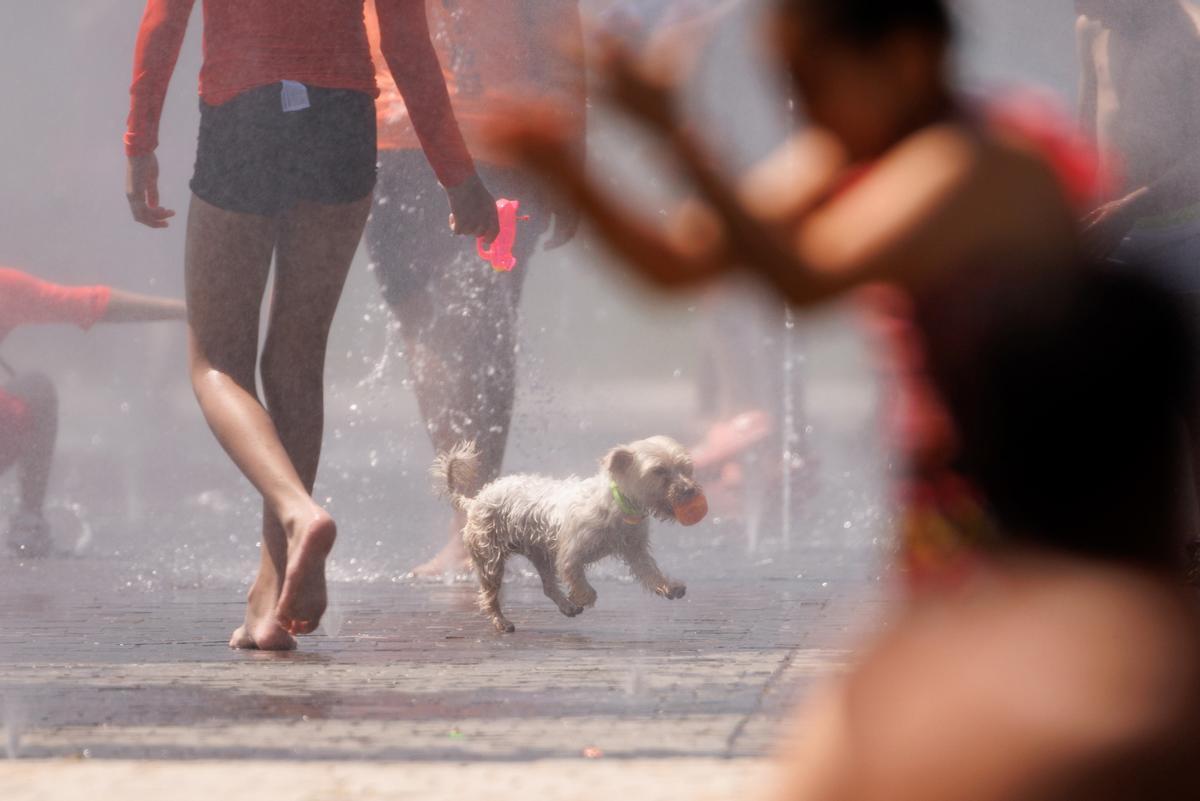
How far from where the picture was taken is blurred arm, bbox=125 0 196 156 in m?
4.10

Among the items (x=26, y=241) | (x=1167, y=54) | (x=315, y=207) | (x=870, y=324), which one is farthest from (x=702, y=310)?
(x=870, y=324)

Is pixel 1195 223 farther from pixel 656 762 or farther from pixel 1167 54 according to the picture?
pixel 656 762

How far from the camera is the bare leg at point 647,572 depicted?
185 inches

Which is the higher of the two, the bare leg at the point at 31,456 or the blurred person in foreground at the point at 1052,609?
the blurred person in foreground at the point at 1052,609

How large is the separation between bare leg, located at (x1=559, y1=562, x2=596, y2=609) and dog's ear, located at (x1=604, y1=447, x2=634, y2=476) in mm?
275

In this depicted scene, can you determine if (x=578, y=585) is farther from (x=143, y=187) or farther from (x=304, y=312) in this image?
(x=143, y=187)

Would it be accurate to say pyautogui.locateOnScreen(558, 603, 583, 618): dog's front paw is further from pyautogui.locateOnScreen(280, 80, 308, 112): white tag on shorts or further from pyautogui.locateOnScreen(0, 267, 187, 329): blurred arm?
pyautogui.locateOnScreen(0, 267, 187, 329): blurred arm

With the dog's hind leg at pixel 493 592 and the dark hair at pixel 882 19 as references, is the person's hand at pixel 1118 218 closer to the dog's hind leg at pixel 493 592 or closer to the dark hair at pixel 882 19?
the dog's hind leg at pixel 493 592

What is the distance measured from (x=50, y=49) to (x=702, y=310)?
9.72 feet

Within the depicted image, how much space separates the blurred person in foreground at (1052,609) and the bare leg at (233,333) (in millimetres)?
2304

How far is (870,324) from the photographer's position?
167cm

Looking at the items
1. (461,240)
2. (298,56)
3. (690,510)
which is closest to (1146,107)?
(690,510)

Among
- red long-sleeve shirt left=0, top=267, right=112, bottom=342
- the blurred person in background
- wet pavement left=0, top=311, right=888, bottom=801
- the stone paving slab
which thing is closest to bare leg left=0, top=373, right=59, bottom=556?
wet pavement left=0, top=311, right=888, bottom=801

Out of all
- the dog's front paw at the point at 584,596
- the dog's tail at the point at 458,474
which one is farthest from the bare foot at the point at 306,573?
the dog's tail at the point at 458,474
